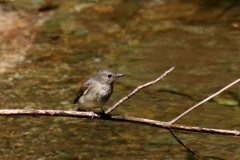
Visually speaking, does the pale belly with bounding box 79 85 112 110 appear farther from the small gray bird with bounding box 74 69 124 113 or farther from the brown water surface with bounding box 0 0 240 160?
the brown water surface with bounding box 0 0 240 160

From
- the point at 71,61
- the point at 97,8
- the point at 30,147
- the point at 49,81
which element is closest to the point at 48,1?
the point at 97,8

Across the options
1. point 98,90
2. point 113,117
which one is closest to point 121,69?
point 98,90

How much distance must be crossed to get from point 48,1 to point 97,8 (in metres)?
1.30

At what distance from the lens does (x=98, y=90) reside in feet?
17.7

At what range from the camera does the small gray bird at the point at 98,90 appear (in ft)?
17.7

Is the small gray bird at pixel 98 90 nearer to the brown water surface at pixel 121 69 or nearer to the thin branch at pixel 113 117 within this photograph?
the thin branch at pixel 113 117

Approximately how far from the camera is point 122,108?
7.34 meters

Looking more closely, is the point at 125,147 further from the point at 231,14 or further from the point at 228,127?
the point at 231,14

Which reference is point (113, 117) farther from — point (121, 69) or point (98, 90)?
point (121, 69)

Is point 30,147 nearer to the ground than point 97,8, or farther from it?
nearer to the ground

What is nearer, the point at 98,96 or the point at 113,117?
the point at 113,117

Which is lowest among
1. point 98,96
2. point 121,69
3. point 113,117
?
point 113,117

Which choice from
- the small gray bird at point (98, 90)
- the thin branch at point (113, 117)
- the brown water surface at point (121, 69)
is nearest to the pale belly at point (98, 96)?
the small gray bird at point (98, 90)

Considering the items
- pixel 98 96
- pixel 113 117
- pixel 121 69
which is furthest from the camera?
pixel 121 69
